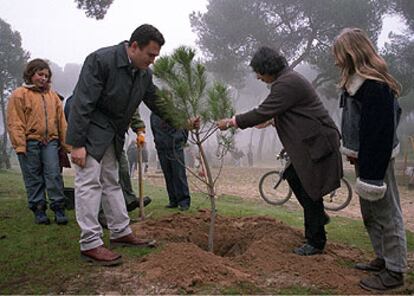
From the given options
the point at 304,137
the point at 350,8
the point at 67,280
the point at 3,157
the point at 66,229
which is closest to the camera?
the point at 67,280

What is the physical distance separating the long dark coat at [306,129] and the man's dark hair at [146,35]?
2.73 ft

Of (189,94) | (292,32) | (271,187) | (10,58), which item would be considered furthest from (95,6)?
(10,58)

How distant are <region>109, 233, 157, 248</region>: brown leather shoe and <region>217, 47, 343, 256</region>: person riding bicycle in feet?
3.69

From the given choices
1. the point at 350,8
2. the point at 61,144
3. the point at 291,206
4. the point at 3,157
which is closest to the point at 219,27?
the point at 350,8

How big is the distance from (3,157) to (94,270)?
15.0m

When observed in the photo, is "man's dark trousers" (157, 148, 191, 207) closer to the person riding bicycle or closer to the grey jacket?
the grey jacket

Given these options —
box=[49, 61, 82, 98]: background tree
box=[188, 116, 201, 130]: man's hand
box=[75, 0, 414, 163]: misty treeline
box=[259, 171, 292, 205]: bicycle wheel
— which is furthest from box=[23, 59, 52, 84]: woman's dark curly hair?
box=[49, 61, 82, 98]: background tree

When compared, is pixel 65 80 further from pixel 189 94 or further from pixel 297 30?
pixel 189 94

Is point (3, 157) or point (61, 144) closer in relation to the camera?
point (61, 144)

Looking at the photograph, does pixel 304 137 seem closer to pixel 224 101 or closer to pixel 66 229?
pixel 224 101

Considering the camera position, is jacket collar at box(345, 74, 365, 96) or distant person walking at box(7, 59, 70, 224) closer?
jacket collar at box(345, 74, 365, 96)

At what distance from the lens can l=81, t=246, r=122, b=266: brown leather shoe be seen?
121 inches

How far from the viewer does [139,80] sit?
10.8 feet

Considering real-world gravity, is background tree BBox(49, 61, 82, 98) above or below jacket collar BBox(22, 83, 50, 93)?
above
